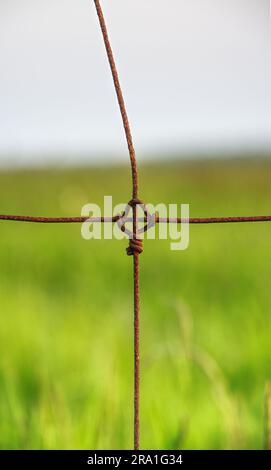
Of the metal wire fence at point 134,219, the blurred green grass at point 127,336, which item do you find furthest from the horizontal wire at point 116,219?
the blurred green grass at point 127,336

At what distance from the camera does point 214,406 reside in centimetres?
157

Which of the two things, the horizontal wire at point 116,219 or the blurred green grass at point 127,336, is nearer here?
the horizontal wire at point 116,219

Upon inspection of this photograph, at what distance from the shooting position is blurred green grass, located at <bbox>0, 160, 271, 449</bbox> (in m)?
1.27

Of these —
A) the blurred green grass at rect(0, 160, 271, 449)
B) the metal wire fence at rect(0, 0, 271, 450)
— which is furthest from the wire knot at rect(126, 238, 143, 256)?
the blurred green grass at rect(0, 160, 271, 449)

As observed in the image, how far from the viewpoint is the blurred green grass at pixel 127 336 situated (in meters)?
1.27

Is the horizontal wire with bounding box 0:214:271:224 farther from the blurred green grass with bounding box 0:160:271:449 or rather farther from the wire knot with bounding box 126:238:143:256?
the blurred green grass with bounding box 0:160:271:449

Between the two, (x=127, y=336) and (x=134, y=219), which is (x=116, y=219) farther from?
(x=127, y=336)

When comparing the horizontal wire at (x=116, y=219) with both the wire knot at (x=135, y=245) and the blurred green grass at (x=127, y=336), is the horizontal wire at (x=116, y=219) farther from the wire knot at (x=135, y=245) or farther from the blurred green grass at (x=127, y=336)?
the blurred green grass at (x=127, y=336)

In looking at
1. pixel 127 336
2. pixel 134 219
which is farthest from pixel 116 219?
pixel 127 336

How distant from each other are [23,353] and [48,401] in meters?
0.69

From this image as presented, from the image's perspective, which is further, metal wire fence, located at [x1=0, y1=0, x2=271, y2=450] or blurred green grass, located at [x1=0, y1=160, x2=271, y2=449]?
blurred green grass, located at [x1=0, y1=160, x2=271, y2=449]

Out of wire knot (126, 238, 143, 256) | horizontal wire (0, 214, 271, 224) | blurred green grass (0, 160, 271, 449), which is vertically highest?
blurred green grass (0, 160, 271, 449)

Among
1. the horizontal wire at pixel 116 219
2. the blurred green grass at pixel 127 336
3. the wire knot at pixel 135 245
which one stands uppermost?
the blurred green grass at pixel 127 336
